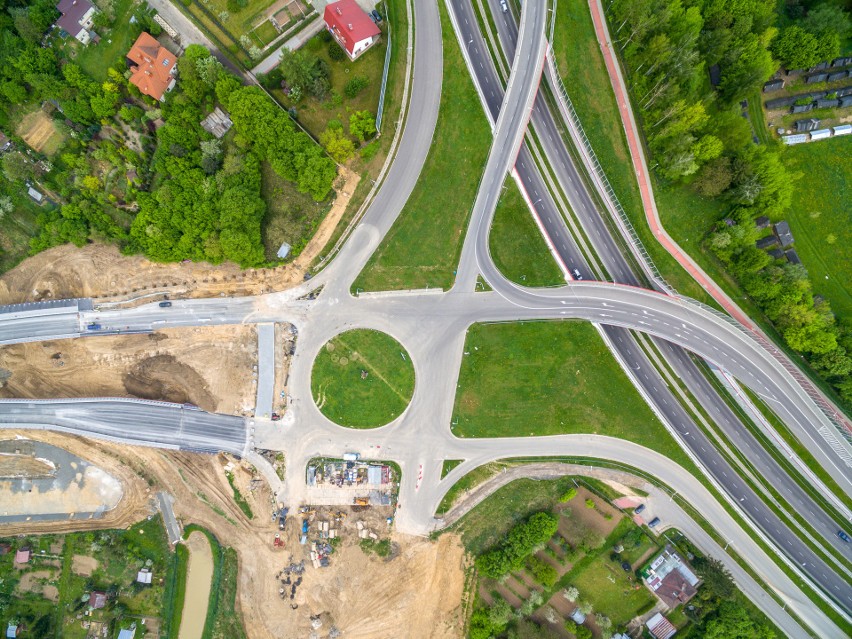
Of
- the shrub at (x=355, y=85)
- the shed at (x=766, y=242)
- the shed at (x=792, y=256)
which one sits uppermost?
the shrub at (x=355, y=85)

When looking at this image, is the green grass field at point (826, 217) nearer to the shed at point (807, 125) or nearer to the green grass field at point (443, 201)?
the shed at point (807, 125)

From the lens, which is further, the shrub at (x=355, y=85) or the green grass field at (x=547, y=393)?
the green grass field at (x=547, y=393)

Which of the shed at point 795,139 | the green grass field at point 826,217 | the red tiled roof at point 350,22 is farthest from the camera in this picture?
the shed at point 795,139

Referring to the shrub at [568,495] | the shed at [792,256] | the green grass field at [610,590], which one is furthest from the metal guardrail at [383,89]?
the green grass field at [610,590]

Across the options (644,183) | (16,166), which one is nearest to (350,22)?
(644,183)

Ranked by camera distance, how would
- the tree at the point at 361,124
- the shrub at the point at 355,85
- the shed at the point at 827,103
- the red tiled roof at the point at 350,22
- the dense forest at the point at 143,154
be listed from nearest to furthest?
the red tiled roof at the point at 350,22 < the dense forest at the point at 143,154 < the tree at the point at 361,124 < the shrub at the point at 355,85 < the shed at the point at 827,103

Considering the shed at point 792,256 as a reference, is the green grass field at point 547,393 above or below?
below

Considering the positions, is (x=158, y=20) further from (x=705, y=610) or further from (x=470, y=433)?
(x=705, y=610)
